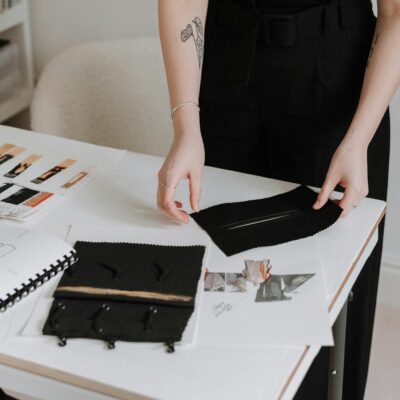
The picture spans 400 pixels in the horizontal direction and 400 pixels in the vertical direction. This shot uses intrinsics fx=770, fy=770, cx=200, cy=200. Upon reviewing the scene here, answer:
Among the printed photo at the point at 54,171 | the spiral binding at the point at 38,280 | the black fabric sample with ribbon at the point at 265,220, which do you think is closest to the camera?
the spiral binding at the point at 38,280

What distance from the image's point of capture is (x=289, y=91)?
1409 millimetres

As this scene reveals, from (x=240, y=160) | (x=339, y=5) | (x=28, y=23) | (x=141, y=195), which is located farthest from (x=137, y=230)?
(x=28, y=23)

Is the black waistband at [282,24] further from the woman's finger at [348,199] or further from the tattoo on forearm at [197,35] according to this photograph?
the woman's finger at [348,199]

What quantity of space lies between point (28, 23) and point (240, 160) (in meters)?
1.29

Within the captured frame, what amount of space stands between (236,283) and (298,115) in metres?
0.44

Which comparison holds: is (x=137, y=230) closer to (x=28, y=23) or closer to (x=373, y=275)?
(x=373, y=275)

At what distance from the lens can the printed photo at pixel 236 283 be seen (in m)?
1.10

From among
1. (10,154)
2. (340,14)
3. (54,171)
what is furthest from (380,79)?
(10,154)

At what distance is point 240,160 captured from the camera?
152 cm

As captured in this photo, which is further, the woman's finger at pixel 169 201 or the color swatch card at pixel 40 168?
the color swatch card at pixel 40 168

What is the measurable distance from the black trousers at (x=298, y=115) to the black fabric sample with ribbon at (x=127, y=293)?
353mm

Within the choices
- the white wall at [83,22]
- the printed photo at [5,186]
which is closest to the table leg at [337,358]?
the printed photo at [5,186]

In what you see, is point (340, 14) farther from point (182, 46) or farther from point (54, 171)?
point (54, 171)

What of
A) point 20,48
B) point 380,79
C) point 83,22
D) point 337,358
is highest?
point 380,79
